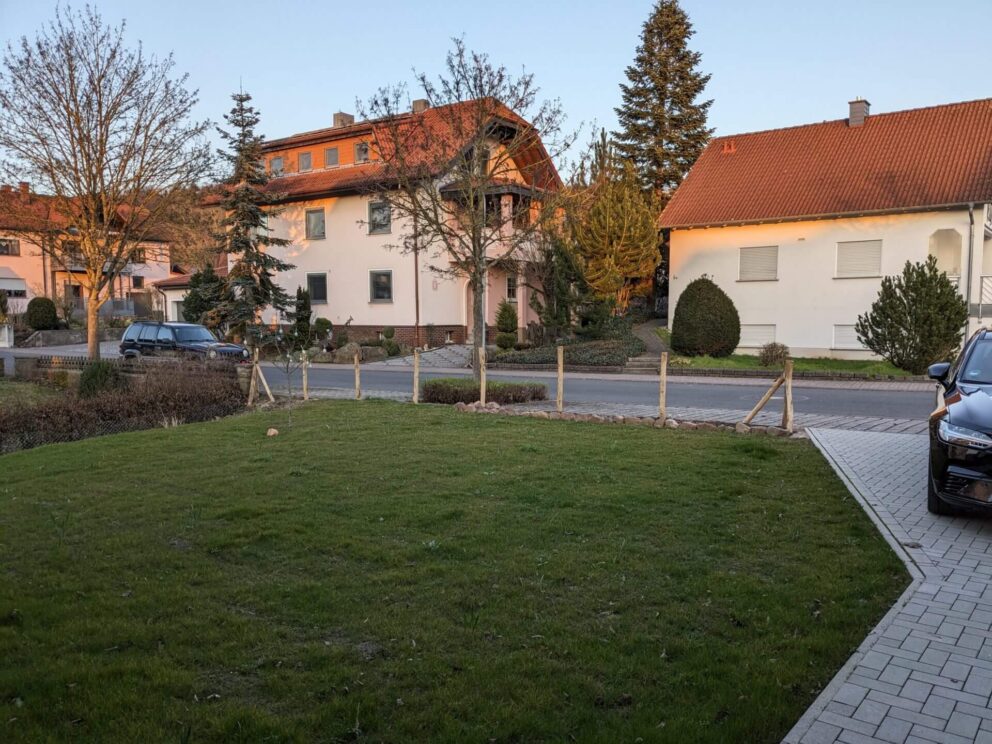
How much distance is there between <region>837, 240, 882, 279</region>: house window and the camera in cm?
2530

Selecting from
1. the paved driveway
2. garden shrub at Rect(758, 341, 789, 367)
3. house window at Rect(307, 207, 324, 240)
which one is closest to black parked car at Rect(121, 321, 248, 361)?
house window at Rect(307, 207, 324, 240)

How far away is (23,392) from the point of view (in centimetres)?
1864

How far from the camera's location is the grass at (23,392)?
16.2 metres

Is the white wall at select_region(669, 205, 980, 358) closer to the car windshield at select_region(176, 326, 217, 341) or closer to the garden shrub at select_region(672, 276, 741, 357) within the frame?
the garden shrub at select_region(672, 276, 741, 357)

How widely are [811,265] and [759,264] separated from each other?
74.8 inches

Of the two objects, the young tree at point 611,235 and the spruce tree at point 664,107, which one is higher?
the spruce tree at point 664,107

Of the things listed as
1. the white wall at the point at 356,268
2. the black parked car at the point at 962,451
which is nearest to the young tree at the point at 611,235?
the white wall at the point at 356,268

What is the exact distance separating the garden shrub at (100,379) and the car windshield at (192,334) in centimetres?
571

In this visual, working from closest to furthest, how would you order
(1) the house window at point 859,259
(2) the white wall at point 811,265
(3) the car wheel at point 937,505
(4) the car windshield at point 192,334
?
1. (3) the car wheel at point 937,505
2. (4) the car windshield at point 192,334
3. (2) the white wall at point 811,265
4. (1) the house window at point 859,259

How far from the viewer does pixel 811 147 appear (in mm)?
29594

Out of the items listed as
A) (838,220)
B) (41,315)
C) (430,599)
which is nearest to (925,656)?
(430,599)

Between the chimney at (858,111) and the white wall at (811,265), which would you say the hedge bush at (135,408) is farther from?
the chimney at (858,111)

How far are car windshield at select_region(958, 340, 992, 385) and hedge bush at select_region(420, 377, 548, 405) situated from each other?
8.85 metres

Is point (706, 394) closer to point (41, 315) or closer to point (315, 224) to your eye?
point (315, 224)
